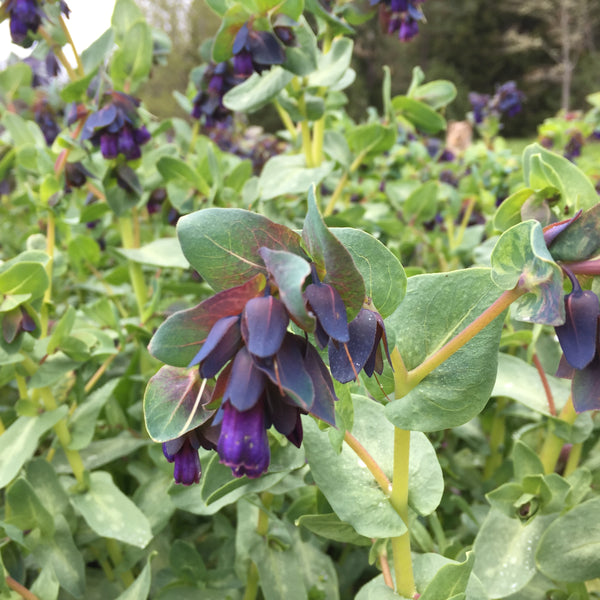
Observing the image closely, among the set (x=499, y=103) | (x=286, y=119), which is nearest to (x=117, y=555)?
(x=286, y=119)

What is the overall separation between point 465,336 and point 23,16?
39.7 inches

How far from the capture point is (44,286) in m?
0.83

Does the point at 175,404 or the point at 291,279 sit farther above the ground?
the point at 291,279

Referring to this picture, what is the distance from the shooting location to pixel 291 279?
392 mm

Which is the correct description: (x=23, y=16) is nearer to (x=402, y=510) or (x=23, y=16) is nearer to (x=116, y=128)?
(x=116, y=128)

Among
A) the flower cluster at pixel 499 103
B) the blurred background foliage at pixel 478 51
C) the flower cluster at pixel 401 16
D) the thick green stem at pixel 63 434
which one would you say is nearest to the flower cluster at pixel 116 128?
the thick green stem at pixel 63 434

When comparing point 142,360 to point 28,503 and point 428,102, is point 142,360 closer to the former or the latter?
point 28,503

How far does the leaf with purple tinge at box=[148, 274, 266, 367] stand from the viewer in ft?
1.47

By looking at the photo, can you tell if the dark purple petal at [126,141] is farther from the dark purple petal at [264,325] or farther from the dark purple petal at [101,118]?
the dark purple petal at [264,325]

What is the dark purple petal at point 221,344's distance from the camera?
1.40 ft

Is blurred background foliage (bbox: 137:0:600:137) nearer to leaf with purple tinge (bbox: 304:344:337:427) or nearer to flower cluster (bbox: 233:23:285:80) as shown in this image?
flower cluster (bbox: 233:23:285:80)

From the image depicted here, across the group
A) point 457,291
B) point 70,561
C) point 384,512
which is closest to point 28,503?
point 70,561

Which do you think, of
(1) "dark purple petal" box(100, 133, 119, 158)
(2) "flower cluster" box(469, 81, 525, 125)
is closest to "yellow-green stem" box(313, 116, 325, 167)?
(1) "dark purple petal" box(100, 133, 119, 158)

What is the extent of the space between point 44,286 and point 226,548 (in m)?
0.59
